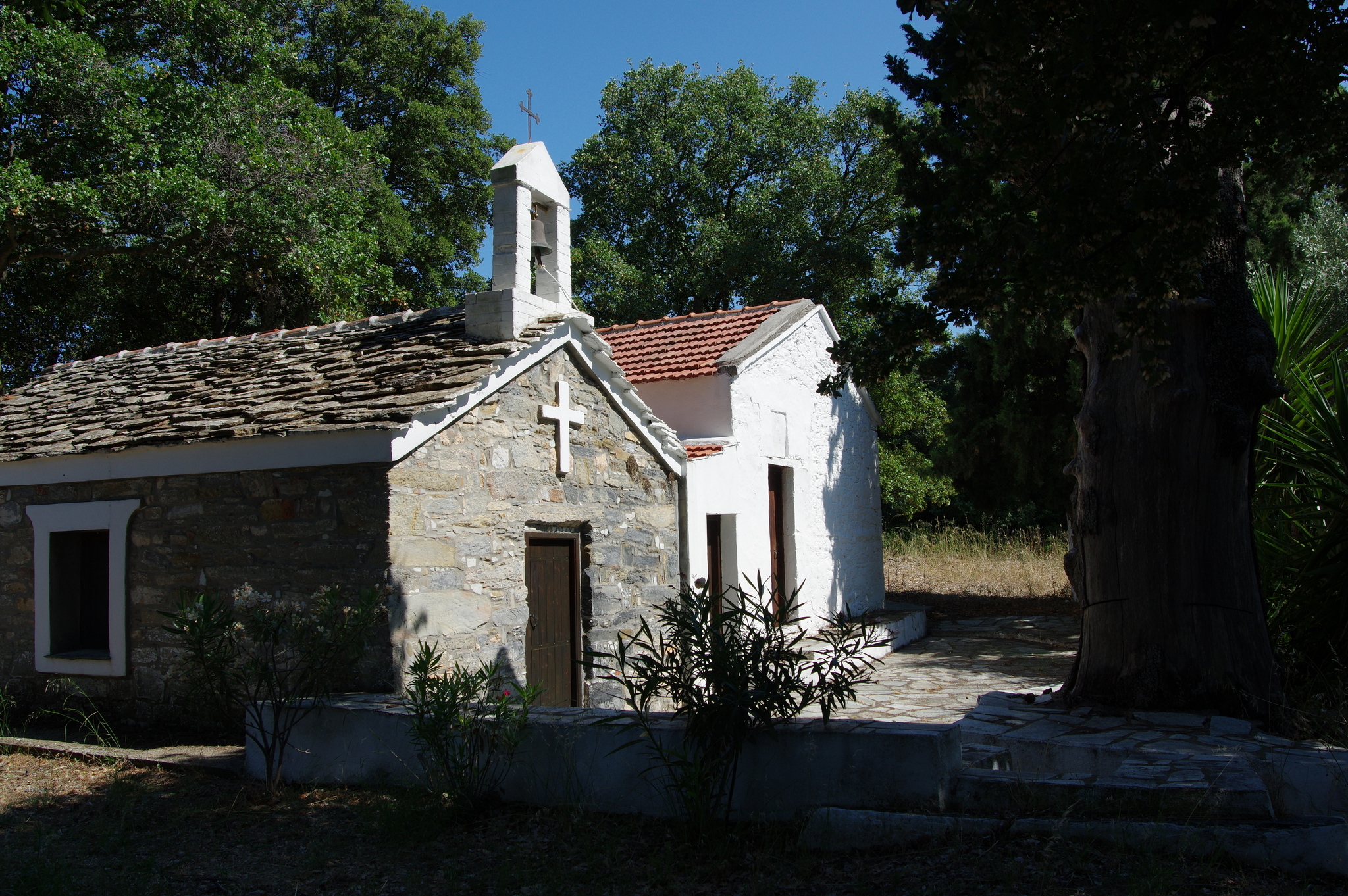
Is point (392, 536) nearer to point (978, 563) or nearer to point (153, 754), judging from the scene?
point (153, 754)

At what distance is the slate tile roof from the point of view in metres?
6.36

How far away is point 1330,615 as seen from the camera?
588cm

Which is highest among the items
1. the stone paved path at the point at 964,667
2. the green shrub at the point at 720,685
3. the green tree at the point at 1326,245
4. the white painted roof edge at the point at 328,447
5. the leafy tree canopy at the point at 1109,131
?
the green tree at the point at 1326,245

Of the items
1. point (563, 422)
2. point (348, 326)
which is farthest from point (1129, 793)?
Result: point (348, 326)

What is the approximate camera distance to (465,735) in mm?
4551

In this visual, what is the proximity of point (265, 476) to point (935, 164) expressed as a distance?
5.78 m

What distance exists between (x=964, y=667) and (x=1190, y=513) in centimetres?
504

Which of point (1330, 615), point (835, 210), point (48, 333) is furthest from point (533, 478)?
point (835, 210)

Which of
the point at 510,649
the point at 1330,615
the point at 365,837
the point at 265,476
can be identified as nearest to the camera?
the point at 365,837

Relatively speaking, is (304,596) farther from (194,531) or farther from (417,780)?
(417,780)

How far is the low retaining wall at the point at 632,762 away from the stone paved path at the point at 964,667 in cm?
233

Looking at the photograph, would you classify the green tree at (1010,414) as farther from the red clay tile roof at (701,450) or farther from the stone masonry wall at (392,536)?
the stone masonry wall at (392,536)

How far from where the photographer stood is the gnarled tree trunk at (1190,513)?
17.7 feet

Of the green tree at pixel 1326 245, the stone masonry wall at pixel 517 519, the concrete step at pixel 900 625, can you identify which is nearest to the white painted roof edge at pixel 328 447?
the stone masonry wall at pixel 517 519
